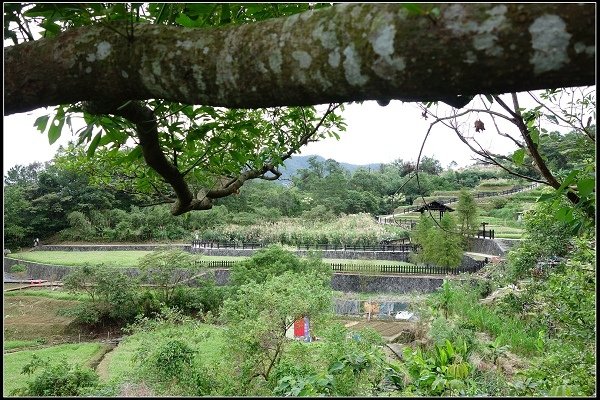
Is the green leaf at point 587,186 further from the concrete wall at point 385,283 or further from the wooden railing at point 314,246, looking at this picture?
the wooden railing at point 314,246

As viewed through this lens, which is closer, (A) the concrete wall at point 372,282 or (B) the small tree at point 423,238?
(A) the concrete wall at point 372,282

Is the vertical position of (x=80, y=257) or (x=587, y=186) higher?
(x=587, y=186)

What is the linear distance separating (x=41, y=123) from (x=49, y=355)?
31.6 ft

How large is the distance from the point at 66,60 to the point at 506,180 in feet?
82.4

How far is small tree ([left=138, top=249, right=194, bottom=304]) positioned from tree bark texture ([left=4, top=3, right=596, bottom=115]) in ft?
38.4

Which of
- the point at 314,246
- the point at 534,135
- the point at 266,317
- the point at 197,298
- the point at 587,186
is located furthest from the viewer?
the point at 314,246

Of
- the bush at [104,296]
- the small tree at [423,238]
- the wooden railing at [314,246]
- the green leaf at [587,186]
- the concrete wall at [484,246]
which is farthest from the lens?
the wooden railing at [314,246]

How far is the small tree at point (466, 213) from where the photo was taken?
14101mm

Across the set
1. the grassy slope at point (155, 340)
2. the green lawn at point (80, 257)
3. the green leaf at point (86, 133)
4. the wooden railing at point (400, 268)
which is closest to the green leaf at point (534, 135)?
the green leaf at point (86, 133)

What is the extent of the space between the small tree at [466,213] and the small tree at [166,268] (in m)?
7.93

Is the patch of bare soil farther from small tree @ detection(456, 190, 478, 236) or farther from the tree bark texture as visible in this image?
small tree @ detection(456, 190, 478, 236)

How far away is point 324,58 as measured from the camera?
0.61 m

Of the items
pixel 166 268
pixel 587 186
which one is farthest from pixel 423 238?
pixel 587 186

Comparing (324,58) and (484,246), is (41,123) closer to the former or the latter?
(324,58)
